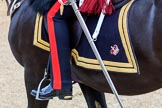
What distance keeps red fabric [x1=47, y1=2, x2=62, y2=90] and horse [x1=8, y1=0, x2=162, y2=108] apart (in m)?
0.10

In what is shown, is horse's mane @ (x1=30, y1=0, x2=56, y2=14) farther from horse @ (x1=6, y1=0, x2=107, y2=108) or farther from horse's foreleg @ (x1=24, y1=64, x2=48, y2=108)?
horse's foreleg @ (x1=24, y1=64, x2=48, y2=108)

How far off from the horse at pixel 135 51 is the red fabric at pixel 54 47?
10cm

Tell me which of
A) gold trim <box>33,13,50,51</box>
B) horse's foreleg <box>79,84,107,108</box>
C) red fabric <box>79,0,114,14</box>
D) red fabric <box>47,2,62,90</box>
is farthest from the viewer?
horse's foreleg <box>79,84,107,108</box>

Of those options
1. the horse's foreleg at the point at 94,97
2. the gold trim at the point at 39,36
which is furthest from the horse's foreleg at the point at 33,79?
the horse's foreleg at the point at 94,97

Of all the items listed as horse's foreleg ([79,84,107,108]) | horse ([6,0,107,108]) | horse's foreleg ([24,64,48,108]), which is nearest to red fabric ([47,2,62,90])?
horse ([6,0,107,108])

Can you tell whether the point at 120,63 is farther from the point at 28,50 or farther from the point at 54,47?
the point at 28,50

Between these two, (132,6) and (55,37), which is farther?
(55,37)

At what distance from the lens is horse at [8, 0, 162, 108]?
7.22 feet

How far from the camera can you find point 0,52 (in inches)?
268

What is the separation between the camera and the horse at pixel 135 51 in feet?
7.22

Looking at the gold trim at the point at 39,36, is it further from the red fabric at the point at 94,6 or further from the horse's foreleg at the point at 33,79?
the red fabric at the point at 94,6

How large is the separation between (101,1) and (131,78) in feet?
1.43

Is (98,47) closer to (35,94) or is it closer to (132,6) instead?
(132,6)

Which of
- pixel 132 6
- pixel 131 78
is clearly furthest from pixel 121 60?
pixel 132 6
